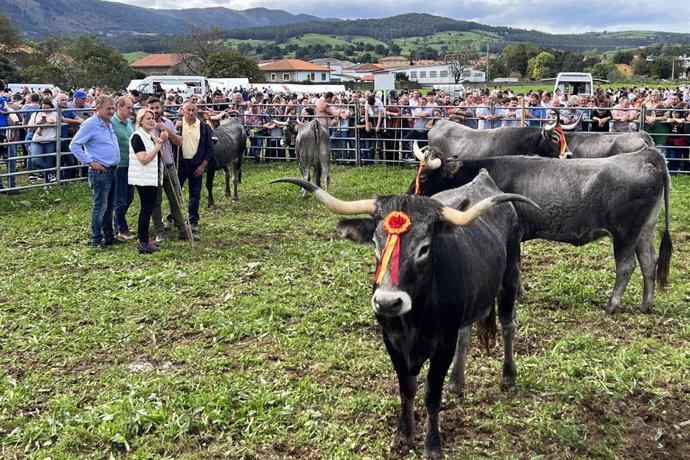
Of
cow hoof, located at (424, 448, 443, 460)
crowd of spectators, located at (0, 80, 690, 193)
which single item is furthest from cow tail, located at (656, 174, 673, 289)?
crowd of spectators, located at (0, 80, 690, 193)

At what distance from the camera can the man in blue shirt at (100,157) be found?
8594 millimetres

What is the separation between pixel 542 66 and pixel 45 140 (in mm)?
85926

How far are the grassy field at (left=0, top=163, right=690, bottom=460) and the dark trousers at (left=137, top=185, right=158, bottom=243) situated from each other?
1.18ft

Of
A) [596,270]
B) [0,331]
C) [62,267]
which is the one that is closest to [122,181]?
[62,267]

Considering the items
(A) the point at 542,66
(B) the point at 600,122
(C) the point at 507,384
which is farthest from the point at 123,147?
(A) the point at 542,66

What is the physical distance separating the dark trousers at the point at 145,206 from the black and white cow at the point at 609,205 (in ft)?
15.7

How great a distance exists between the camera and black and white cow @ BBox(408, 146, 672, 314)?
656 centimetres

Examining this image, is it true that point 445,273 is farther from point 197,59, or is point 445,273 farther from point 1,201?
point 197,59

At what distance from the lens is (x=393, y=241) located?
145 inches

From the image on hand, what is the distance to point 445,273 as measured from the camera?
3979 millimetres

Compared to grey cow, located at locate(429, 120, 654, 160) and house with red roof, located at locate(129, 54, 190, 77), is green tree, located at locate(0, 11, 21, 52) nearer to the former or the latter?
house with red roof, located at locate(129, 54, 190, 77)

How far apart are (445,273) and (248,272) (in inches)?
175

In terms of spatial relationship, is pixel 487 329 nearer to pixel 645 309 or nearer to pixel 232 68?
pixel 645 309

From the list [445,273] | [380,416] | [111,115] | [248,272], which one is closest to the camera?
[445,273]
